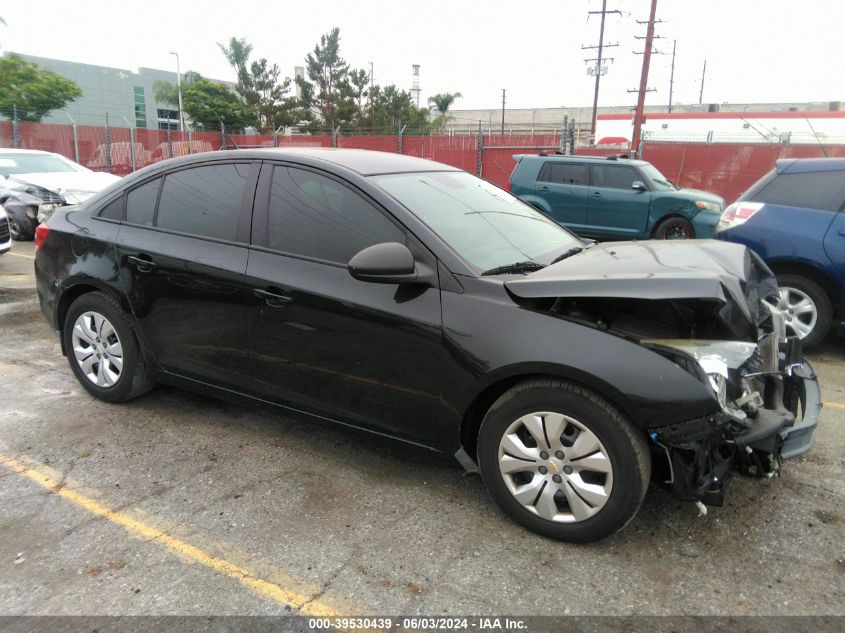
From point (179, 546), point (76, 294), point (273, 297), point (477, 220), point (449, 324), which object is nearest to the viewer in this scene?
point (179, 546)

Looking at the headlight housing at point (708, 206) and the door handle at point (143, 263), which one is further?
the headlight housing at point (708, 206)

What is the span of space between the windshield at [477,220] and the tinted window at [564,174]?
7.87m

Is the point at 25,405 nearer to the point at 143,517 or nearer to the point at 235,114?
the point at 143,517

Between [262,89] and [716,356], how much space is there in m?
54.8

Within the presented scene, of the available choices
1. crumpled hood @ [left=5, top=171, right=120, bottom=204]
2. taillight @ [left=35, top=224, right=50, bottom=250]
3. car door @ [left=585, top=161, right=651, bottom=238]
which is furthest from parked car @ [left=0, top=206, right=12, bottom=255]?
car door @ [left=585, top=161, right=651, bottom=238]

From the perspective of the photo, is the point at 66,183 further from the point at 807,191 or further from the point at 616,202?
the point at 807,191

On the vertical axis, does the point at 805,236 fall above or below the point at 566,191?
below

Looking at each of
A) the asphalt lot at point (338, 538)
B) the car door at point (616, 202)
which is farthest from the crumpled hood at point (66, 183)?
the car door at point (616, 202)

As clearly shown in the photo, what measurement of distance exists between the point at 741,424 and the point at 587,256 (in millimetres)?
1153

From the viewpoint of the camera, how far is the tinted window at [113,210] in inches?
153

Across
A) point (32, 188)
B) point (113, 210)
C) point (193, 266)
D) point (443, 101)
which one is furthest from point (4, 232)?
point (443, 101)

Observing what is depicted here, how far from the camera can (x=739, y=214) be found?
5.60 metres

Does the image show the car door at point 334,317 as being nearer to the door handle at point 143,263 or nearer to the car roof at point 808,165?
the door handle at point 143,263

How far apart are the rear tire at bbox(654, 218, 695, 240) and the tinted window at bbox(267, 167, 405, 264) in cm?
903
